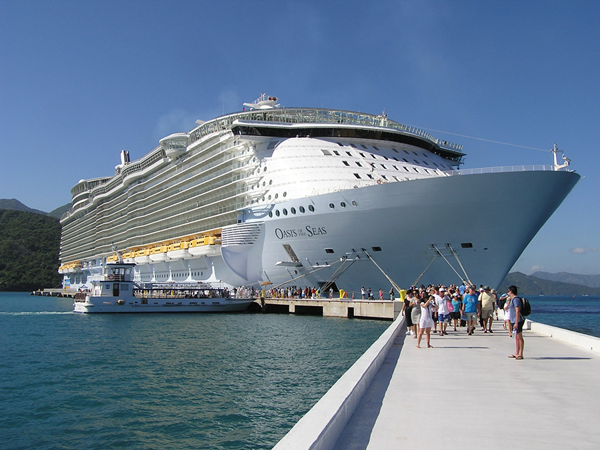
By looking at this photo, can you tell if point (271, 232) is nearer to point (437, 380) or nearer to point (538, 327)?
point (538, 327)

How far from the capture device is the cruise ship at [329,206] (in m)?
22.6

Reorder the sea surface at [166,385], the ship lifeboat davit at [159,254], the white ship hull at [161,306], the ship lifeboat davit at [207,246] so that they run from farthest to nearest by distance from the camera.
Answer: the ship lifeboat davit at [159,254], the ship lifeboat davit at [207,246], the white ship hull at [161,306], the sea surface at [166,385]

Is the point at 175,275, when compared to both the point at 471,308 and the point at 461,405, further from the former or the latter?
the point at 461,405

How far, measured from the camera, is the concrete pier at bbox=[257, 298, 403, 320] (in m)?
26.3

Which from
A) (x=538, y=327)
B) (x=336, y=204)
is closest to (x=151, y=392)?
(x=538, y=327)

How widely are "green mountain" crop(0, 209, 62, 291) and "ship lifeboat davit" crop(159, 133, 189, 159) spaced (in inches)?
3769

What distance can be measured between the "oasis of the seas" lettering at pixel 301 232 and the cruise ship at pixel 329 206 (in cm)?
6

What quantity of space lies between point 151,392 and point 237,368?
3010 mm

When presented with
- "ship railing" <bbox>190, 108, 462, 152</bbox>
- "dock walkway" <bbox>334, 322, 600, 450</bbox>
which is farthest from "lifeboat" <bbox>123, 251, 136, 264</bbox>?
"dock walkway" <bbox>334, 322, 600, 450</bbox>

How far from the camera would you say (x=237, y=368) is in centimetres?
1381

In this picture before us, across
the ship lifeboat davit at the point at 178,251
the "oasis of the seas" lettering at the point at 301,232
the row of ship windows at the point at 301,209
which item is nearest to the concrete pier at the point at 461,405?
the row of ship windows at the point at 301,209

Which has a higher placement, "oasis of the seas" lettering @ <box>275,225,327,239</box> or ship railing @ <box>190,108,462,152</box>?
ship railing @ <box>190,108,462,152</box>

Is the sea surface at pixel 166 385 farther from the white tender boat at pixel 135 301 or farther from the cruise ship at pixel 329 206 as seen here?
the white tender boat at pixel 135 301

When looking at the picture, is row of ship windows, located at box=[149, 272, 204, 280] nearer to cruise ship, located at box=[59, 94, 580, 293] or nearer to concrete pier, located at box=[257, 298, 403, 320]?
cruise ship, located at box=[59, 94, 580, 293]
